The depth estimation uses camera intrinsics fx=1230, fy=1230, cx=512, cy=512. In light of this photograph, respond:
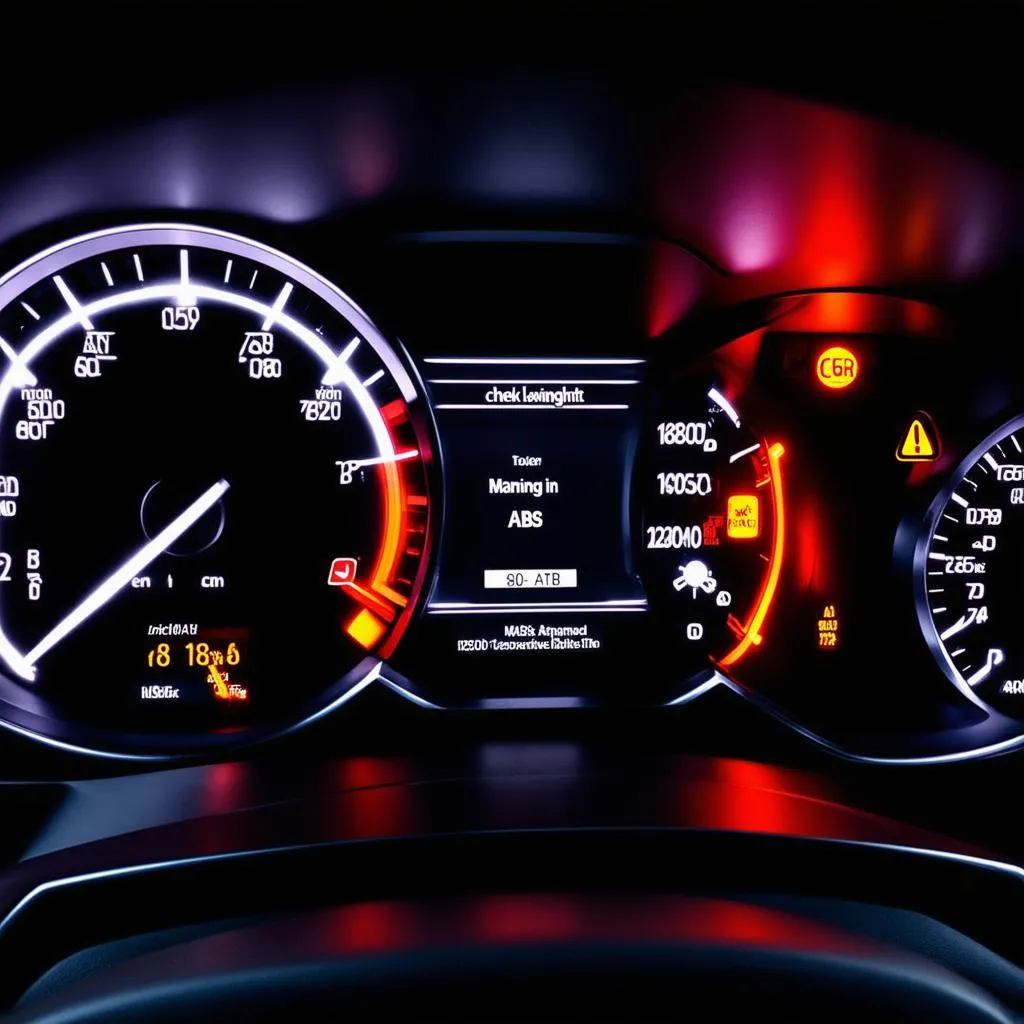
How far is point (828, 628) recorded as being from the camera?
9.16 feet

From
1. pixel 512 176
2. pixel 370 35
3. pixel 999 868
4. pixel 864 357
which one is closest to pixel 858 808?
pixel 999 868

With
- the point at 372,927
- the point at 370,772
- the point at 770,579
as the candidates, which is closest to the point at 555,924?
the point at 372,927

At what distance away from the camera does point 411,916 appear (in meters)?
1.63

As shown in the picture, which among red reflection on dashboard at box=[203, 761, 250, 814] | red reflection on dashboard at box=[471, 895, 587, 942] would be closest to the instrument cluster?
red reflection on dashboard at box=[203, 761, 250, 814]

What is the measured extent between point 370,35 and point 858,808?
1.56 m

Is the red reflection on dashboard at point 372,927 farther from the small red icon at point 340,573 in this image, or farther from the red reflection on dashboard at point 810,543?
the red reflection on dashboard at point 810,543

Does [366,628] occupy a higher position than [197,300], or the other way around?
[197,300]

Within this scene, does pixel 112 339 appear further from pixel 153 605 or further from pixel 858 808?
pixel 858 808

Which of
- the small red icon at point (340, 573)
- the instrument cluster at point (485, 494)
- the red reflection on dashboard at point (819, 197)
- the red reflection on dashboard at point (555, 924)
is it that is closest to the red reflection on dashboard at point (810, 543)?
the instrument cluster at point (485, 494)

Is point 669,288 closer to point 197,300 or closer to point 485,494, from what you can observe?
point 485,494

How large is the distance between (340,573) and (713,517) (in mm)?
849

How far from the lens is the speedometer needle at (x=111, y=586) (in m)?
2.65

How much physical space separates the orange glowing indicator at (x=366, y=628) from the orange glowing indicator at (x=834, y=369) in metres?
1.13

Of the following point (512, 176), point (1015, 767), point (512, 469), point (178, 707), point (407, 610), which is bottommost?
point (1015, 767)
